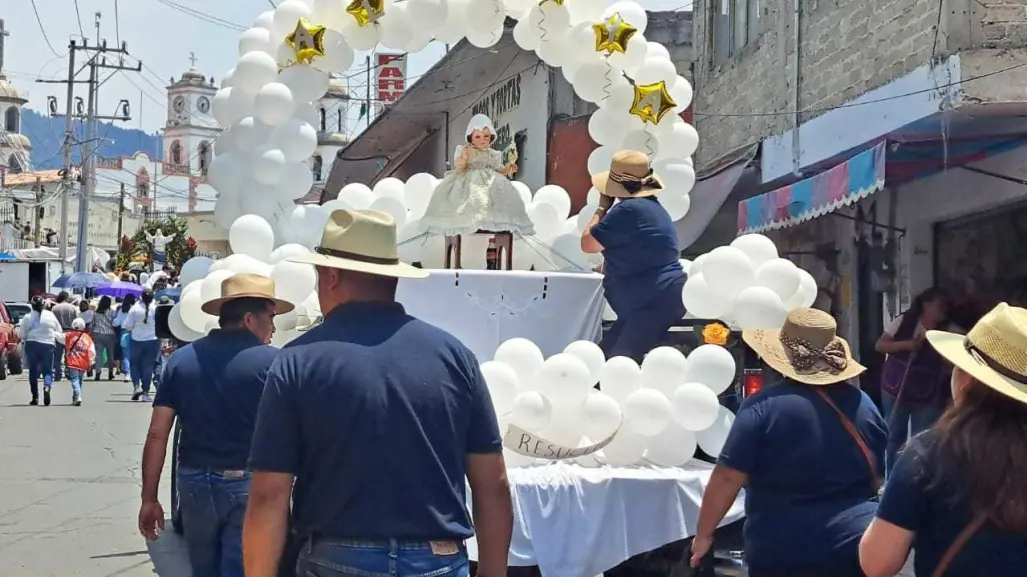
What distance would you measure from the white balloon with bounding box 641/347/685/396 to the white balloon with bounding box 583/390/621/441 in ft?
1.13

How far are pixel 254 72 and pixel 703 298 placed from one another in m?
3.73

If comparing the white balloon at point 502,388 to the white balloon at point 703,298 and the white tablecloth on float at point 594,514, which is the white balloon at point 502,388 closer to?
the white tablecloth on float at point 594,514

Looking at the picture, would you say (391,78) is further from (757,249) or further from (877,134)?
(757,249)

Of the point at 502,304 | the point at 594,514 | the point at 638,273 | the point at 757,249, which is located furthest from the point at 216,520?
the point at 757,249

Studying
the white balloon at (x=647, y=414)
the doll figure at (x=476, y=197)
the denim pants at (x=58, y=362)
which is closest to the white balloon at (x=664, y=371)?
the white balloon at (x=647, y=414)

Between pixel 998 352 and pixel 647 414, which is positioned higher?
pixel 998 352

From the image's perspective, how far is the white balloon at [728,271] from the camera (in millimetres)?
7430

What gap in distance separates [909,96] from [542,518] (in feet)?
18.0

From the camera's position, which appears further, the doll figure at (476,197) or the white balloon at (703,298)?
the doll figure at (476,197)

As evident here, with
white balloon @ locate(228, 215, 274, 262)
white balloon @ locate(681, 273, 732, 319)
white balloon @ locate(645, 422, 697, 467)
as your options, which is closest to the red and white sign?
white balloon @ locate(228, 215, 274, 262)

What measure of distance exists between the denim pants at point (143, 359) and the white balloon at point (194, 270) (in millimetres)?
11095

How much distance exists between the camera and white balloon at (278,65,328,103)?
30.6ft

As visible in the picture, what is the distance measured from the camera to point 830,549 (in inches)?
174

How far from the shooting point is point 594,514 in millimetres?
6641
